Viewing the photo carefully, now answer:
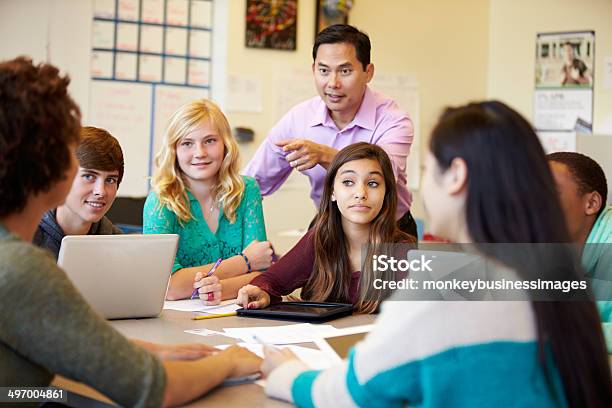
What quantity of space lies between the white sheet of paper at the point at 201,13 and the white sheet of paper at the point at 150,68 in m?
0.33

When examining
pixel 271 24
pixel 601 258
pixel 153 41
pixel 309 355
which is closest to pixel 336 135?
pixel 601 258

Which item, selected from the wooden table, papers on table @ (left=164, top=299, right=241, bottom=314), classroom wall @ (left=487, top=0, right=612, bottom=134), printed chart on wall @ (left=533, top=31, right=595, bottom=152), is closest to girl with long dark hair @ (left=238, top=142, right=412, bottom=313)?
papers on table @ (left=164, top=299, right=241, bottom=314)

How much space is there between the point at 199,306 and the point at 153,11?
2.83 meters

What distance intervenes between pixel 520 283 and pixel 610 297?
0.82m

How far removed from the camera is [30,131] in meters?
1.12

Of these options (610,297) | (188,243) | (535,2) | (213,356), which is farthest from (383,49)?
(213,356)

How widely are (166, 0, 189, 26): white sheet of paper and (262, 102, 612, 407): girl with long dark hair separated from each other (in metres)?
3.72

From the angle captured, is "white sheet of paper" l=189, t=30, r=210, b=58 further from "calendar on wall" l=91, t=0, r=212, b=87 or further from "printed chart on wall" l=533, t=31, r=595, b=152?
"printed chart on wall" l=533, t=31, r=595, b=152

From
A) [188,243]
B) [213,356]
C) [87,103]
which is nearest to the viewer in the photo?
[213,356]

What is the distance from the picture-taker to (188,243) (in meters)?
2.54

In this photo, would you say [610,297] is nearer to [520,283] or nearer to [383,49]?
[520,283]

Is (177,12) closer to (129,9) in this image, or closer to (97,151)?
(129,9)

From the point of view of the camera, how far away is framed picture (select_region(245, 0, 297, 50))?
458 cm

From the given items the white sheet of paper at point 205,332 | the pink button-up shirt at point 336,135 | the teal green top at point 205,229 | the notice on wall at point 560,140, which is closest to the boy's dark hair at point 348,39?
the pink button-up shirt at point 336,135
